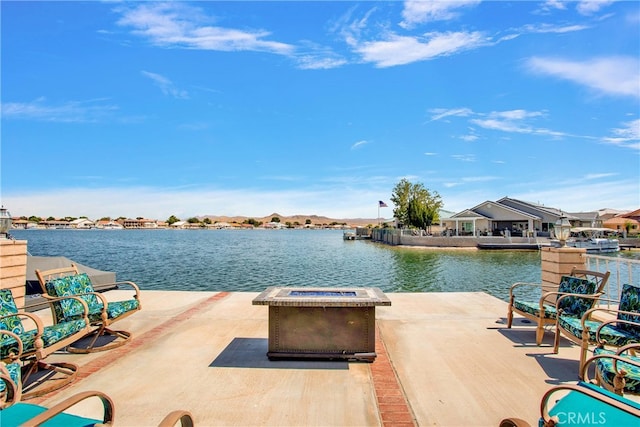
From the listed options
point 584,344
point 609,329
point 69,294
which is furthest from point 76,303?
point 609,329

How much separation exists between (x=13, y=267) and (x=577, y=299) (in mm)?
7426

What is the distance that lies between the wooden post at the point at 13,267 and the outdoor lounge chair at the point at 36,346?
62.5 inches

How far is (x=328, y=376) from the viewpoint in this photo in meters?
3.46

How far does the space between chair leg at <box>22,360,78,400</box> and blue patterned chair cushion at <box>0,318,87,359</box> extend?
235 millimetres

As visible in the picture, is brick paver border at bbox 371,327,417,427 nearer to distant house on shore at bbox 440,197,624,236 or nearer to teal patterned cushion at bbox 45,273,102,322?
teal patterned cushion at bbox 45,273,102,322

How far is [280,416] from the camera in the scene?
2.71m

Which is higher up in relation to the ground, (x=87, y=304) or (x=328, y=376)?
(x=87, y=304)

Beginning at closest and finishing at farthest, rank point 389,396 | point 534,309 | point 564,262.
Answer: point 389,396 < point 534,309 < point 564,262

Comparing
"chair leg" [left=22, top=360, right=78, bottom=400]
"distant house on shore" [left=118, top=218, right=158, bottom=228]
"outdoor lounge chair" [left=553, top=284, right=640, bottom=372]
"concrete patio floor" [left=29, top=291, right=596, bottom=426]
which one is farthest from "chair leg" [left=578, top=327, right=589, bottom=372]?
"distant house on shore" [left=118, top=218, right=158, bottom=228]

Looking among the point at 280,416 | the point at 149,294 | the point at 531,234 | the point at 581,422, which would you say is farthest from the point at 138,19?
the point at 531,234

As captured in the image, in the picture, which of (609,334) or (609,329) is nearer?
(609,334)

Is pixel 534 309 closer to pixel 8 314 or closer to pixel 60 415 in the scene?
pixel 60 415

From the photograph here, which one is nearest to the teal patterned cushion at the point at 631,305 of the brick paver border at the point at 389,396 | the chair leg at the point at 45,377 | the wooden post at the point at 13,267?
the brick paver border at the point at 389,396

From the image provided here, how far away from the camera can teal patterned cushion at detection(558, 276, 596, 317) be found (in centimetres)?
421
